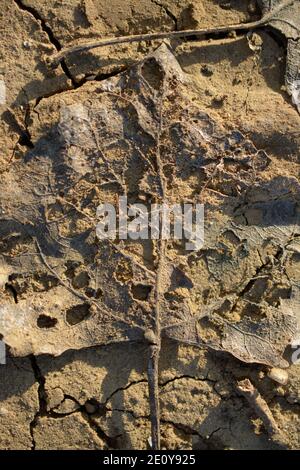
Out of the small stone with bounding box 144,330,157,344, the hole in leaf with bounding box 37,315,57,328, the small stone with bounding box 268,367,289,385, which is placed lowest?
the small stone with bounding box 268,367,289,385

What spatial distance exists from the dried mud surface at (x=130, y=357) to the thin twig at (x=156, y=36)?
41 mm

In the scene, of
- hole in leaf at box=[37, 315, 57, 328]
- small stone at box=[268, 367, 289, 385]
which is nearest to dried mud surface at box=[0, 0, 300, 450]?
small stone at box=[268, 367, 289, 385]

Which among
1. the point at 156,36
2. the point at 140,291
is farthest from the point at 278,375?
the point at 156,36

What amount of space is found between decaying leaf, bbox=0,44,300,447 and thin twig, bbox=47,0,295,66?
4.1 inches

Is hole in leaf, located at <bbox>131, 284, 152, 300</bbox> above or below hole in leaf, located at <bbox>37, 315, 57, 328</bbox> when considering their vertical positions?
above

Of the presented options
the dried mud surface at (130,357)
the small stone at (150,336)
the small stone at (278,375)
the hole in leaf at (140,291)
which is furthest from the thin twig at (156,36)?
the small stone at (278,375)

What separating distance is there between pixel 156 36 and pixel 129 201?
2.65ft

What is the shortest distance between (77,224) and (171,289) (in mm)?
536

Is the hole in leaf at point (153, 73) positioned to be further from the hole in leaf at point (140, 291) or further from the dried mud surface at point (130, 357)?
the hole in leaf at point (140, 291)

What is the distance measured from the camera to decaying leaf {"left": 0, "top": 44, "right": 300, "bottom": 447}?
272cm

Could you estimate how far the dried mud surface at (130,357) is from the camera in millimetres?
2834

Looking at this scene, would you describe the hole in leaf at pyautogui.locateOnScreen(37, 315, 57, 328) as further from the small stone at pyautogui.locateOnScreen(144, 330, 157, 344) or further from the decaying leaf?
the small stone at pyautogui.locateOnScreen(144, 330, 157, 344)
